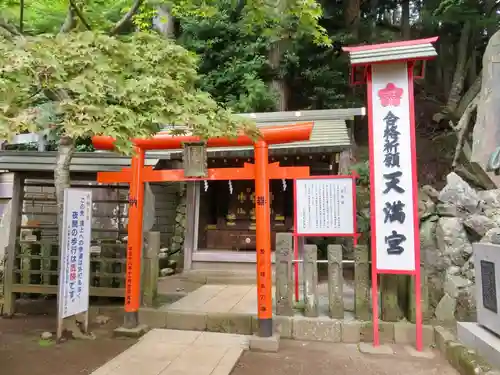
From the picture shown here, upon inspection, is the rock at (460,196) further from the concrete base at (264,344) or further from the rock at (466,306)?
the concrete base at (264,344)

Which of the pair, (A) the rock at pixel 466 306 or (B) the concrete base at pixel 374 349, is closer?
(B) the concrete base at pixel 374 349

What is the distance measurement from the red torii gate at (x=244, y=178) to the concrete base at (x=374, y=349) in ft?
4.29

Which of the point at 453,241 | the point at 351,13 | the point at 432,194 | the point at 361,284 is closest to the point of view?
the point at 361,284

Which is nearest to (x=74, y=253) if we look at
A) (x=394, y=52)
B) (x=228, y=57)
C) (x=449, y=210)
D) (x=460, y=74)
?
(x=394, y=52)

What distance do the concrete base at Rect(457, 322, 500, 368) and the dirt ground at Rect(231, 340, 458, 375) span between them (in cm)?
41

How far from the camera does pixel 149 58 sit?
5113mm

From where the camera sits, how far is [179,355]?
16.2 feet

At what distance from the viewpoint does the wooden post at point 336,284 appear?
569 centimetres

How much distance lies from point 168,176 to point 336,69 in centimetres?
1177

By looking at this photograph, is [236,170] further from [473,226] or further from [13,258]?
[13,258]

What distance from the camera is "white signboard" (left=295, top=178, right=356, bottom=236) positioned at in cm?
623

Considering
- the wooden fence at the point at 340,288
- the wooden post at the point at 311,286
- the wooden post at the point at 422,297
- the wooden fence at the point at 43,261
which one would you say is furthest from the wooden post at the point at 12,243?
the wooden post at the point at 422,297

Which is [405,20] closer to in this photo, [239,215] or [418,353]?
[239,215]

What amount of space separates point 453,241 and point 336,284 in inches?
95.2
